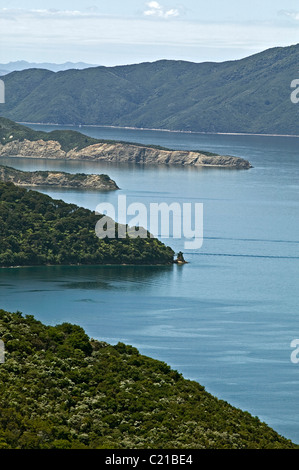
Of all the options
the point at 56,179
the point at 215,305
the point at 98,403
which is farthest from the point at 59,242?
the point at 56,179

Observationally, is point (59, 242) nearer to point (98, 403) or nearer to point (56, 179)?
point (98, 403)

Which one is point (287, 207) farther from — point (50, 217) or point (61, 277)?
point (61, 277)

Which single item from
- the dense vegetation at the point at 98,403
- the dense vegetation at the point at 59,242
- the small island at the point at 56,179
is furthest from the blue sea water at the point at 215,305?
the small island at the point at 56,179

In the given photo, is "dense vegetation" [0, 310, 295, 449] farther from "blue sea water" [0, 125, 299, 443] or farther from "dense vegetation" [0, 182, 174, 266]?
"dense vegetation" [0, 182, 174, 266]

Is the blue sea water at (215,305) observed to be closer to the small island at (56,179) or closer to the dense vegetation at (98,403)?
the dense vegetation at (98,403)

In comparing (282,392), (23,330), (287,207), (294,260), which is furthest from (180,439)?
(287,207)

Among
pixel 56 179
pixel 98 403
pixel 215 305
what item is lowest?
pixel 215 305
